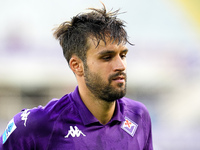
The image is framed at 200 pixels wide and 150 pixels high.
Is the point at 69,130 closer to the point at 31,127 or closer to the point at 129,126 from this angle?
the point at 31,127

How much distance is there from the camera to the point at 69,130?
2457 millimetres

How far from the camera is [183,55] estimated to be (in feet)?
39.9

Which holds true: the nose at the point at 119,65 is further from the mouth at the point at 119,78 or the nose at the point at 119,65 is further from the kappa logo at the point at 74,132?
the kappa logo at the point at 74,132

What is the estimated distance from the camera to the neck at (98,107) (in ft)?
8.48

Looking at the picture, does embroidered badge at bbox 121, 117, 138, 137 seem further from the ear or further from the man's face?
the ear

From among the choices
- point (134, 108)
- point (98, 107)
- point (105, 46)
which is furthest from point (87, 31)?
point (134, 108)

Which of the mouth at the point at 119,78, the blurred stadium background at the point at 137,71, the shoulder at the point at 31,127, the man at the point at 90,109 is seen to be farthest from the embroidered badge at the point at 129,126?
the blurred stadium background at the point at 137,71

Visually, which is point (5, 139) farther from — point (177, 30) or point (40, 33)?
point (177, 30)

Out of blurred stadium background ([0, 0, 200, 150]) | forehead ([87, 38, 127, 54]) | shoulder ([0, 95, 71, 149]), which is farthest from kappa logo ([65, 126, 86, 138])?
blurred stadium background ([0, 0, 200, 150])

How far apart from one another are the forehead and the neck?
32 centimetres

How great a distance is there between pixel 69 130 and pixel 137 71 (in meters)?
10.1

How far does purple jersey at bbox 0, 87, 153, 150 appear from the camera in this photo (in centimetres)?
239

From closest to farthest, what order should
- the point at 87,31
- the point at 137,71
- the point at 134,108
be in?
1. the point at 87,31
2. the point at 134,108
3. the point at 137,71

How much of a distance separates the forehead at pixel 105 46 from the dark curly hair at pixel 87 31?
0.07 ft
